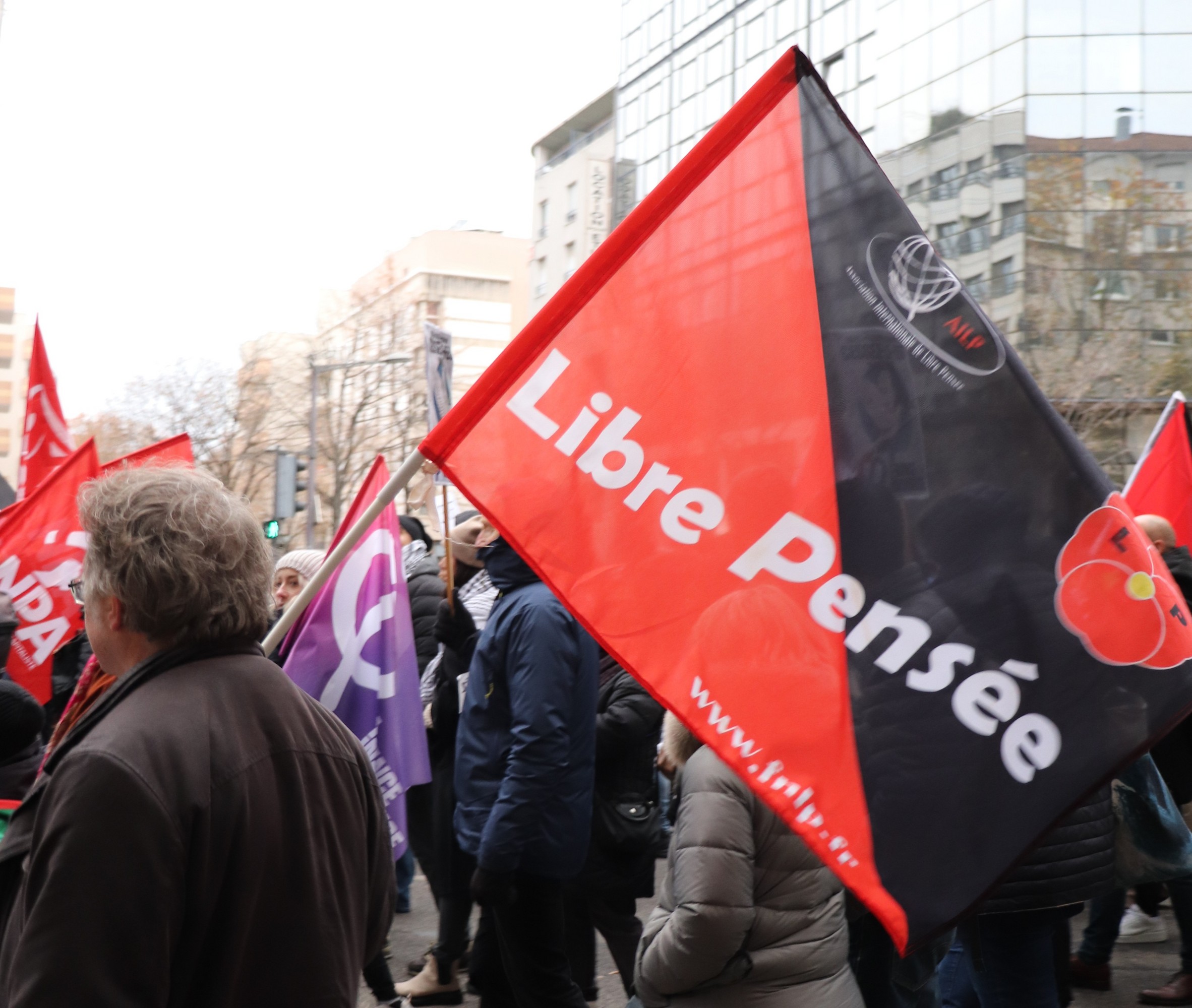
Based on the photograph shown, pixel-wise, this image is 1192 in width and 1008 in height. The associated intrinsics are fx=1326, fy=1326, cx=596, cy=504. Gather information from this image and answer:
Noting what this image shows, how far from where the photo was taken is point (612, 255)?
98.1 inches

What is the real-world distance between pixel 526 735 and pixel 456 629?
36.3 inches

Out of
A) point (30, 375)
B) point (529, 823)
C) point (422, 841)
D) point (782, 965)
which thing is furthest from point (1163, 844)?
point (30, 375)

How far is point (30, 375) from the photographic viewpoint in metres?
6.81

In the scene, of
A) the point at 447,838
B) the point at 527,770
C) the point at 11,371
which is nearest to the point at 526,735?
the point at 527,770

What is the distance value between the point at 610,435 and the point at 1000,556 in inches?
28.4

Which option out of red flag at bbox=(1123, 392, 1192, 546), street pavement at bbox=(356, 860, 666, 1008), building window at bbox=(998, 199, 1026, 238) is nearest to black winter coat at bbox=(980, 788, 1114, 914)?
street pavement at bbox=(356, 860, 666, 1008)

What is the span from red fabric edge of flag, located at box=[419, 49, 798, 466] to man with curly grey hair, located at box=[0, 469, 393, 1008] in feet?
1.70

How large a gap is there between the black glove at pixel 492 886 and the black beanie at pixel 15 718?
133 cm

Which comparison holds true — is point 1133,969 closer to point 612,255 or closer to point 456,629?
point 456,629

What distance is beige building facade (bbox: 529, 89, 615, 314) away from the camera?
56.8 meters

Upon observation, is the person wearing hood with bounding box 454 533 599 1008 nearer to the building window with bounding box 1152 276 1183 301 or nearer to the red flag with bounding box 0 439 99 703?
the red flag with bounding box 0 439 99 703

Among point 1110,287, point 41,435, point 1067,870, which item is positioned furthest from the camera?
point 1110,287

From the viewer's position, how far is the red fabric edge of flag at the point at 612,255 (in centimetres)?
245

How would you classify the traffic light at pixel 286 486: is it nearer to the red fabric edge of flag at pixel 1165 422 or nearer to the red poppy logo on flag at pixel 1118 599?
the red fabric edge of flag at pixel 1165 422
